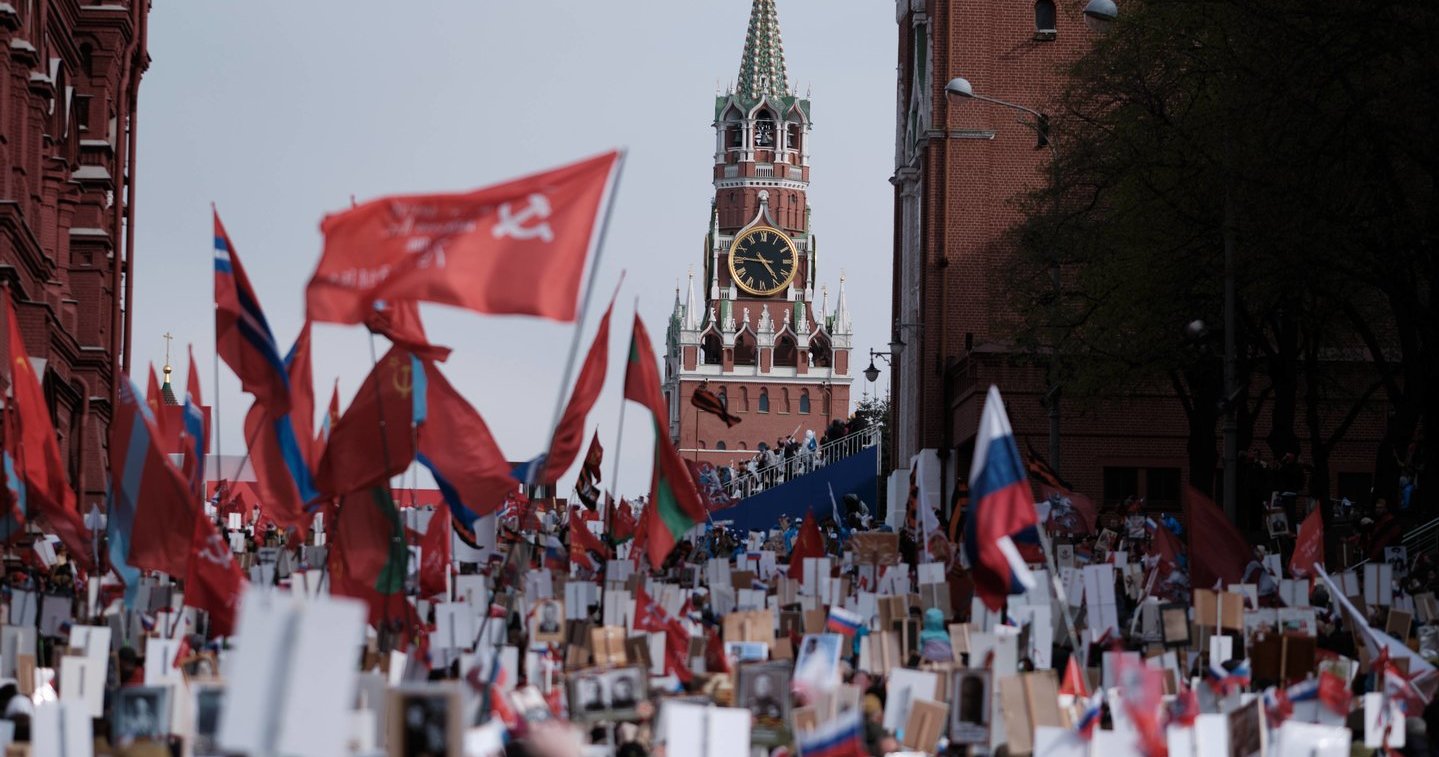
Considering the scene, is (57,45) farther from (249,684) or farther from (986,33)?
(249,684)

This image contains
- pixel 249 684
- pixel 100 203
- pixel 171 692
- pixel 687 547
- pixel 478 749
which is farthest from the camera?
pixel 100 203

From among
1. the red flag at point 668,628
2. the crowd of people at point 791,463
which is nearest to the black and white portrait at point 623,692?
the red flag at point 668,628

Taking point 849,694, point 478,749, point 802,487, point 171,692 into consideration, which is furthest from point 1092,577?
point 802,487

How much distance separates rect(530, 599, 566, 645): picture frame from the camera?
2030 centimetres

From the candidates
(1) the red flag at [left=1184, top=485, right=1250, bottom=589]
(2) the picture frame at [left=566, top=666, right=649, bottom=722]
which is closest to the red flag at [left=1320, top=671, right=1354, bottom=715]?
(2) the picture frame at [left=566, top=666, right=649, bottom=722]

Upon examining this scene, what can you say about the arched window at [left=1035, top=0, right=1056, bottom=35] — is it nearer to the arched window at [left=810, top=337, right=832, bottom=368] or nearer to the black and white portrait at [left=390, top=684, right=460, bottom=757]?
the black and white portrait at [left=390, top=684, right=460, bottom=757]

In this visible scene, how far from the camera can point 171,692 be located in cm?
1384

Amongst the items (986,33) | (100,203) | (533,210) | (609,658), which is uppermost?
(986,33)

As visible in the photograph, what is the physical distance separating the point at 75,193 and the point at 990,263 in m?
21.2

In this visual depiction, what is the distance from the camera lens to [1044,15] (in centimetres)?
6156

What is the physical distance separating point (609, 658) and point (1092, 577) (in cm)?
534

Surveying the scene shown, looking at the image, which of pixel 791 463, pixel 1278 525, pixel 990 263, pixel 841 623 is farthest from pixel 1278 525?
pixel 791 463

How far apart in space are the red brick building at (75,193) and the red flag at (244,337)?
18935 millimetres

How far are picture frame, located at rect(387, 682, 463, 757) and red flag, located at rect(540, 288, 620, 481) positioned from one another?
554 inches
